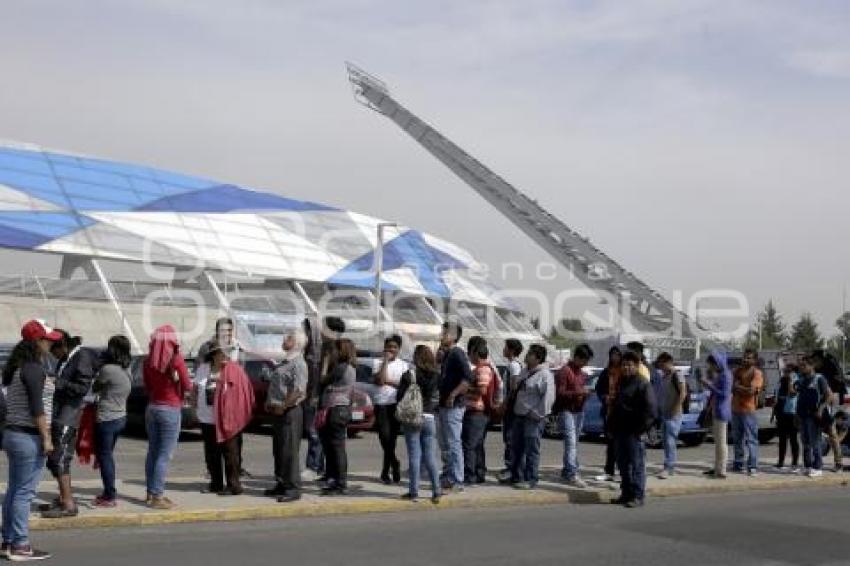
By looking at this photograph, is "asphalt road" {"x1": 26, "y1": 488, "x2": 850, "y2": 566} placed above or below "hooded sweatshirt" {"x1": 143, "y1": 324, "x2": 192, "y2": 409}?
below

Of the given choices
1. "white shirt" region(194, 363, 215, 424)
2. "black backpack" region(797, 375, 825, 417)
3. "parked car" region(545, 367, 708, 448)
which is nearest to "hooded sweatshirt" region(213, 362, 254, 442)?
"white shirt" region(194, 363, 215, 424)

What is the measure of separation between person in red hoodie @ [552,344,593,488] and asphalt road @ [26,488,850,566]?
1279 mm

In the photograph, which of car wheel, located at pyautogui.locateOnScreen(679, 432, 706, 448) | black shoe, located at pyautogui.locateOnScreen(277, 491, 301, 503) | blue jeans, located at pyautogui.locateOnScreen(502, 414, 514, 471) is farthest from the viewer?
car wheel, located at pyautogui.locateOnScreen(679, 432, 706, 448)

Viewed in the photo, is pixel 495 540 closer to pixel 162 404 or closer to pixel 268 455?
pixel 162 404

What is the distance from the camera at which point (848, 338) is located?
99.2 metres

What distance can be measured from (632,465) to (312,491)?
339 centimetres

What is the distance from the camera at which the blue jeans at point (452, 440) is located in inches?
Result: 462

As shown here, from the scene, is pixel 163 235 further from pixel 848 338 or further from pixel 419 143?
pixel 848 338

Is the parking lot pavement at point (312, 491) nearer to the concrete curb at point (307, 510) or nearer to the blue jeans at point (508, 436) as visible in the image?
the concrete curb at point (307, 510)

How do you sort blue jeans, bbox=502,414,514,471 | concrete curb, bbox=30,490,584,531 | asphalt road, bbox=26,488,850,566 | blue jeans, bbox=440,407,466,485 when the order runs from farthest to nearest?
blue jeans, bbox=502,414,514,471 < blue jeans, bbox=440,407,466,485 < concrete curb, bbox=30,490,584,531 < asphalt road, bbox=26,488,850,566

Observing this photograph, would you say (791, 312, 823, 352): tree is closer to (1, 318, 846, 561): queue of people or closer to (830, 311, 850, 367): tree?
(830, 311, 850, 367): tree

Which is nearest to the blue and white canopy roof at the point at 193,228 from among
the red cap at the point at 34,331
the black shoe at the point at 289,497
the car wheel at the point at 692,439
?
the car wheel at the point at 692,439

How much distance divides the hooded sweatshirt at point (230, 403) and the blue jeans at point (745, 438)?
730cm

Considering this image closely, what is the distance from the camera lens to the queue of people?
8.08 m
